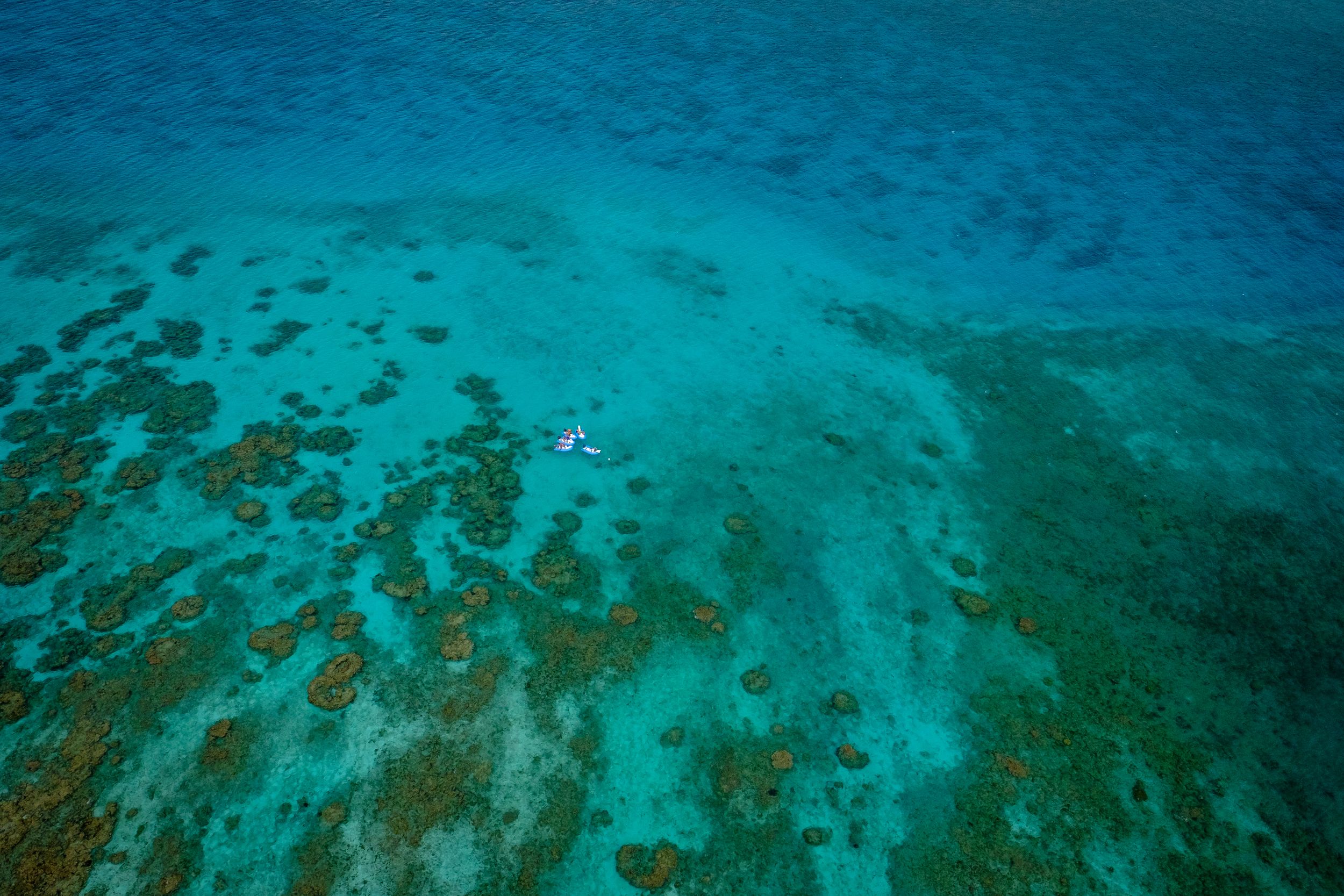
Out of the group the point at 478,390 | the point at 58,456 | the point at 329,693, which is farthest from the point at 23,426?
the point at 329,693

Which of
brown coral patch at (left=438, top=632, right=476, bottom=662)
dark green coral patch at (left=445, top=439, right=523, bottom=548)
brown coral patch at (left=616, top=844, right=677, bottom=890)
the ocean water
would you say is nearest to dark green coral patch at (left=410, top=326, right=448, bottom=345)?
the ocean water

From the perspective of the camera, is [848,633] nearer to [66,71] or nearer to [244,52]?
[244,52]

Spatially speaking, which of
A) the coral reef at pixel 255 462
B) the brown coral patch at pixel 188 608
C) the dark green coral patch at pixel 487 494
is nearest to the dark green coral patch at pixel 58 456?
the coral reef at pixel 255 462

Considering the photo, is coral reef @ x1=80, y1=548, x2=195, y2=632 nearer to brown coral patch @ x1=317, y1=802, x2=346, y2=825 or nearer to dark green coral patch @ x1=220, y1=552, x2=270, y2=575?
dark green coral patch @ x1=220, y1=552, x2=270, y2=575

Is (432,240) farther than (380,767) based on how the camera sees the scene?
Yes

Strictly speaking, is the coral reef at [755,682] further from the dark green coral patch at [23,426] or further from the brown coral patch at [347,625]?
the dark green coral patch at [23,426]

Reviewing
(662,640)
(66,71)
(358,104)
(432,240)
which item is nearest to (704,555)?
(662,640)

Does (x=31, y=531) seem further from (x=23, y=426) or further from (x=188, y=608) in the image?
(x=188, y=608)
